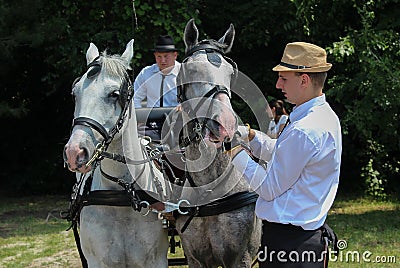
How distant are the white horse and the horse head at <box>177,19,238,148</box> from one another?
0.37 m

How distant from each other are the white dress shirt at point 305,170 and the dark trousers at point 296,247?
0.05m

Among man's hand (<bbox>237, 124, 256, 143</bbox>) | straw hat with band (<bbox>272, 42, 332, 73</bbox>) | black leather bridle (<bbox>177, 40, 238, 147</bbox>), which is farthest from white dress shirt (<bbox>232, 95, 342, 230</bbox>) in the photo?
black leather bridle (<bbox>177, 40, 238, 147</bbox>)

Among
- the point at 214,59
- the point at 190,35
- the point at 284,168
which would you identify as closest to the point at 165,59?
the point at 190,35

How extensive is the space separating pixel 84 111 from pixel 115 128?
0.70ft

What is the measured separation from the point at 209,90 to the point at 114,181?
34.4 inches

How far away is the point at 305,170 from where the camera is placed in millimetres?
2762

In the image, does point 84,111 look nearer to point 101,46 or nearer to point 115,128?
point 115,128

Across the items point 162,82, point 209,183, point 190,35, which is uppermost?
point 190,35

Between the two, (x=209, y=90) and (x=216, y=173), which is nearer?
(x=209, y=90)

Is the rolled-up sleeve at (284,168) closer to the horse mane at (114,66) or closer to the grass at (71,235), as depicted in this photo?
the horse mane at (114,66)

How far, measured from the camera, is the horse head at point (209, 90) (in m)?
3.35

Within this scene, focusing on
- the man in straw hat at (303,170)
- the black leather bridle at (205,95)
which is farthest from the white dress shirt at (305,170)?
the black leather bridle at (205,95)

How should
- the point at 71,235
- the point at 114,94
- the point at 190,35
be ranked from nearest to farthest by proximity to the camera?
the point at 114,94 → the point at 190,35 → the point at 71,235

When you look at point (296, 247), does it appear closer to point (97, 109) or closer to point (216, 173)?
point (216, 173)
